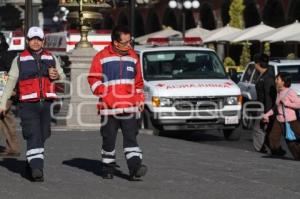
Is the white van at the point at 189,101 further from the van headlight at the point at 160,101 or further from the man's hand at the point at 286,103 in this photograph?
the man's hand at the point at 286,103

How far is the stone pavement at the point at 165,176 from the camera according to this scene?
9.95 metres

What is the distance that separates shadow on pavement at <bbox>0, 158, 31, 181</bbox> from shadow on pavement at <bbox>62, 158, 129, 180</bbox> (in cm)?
60

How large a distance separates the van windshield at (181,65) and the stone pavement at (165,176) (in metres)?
3.80

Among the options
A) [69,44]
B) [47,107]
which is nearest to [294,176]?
[47,107]

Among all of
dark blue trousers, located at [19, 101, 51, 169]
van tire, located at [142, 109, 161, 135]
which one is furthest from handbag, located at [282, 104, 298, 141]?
dark blue trousers, located at [19, 101, 51, 169]

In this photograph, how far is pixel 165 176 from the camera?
1142cm

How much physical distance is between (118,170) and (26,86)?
186 centimetres

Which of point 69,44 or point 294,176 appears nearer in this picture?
point 294,176

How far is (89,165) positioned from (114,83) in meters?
2.18

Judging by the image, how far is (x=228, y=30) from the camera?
4578cm

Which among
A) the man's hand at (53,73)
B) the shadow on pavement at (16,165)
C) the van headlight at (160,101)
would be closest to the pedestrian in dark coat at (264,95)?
the van headlight at (160,101)

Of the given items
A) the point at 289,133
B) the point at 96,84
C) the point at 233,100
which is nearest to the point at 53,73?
the point at 96,84

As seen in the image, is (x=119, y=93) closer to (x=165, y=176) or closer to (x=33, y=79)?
(x=33, y=79)

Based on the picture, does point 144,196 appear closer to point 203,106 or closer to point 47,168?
point 47,168
